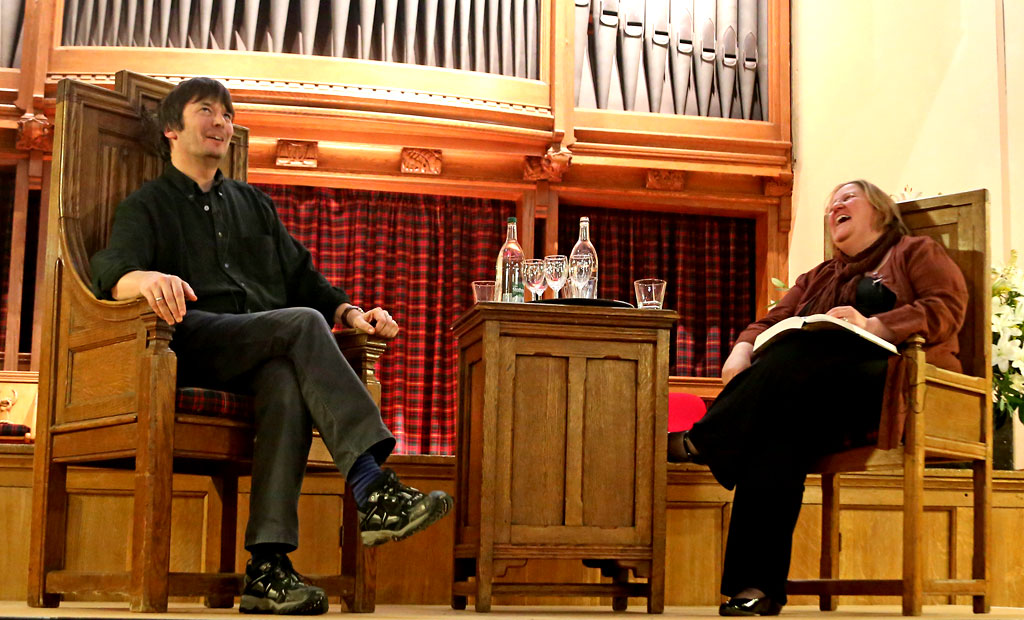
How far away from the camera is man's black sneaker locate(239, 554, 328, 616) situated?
2.54 metres

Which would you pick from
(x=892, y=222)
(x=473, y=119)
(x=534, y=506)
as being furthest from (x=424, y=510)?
(x=473, y=119)

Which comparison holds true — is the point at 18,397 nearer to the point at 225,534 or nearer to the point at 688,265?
the point at 225,534

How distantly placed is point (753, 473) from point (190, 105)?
1.54 meters

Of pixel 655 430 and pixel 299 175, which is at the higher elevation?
pixel 299 175

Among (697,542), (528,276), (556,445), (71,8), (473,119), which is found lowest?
(697,542)

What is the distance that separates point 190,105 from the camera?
3072 mm

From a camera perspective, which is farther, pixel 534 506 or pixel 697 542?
pixel 697 542

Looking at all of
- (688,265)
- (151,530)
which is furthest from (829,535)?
(688,265)

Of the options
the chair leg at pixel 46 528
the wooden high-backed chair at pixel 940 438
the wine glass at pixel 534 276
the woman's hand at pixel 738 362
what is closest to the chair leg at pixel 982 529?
the wooden high-backed chair at pixel 940 438

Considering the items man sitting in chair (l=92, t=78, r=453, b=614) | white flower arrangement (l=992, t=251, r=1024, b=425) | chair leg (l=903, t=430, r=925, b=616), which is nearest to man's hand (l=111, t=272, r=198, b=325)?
man sitting in chair (l=92, t=78, r=453, b=614)

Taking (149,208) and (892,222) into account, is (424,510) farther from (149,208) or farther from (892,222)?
(892,222)

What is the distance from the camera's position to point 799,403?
307 cm

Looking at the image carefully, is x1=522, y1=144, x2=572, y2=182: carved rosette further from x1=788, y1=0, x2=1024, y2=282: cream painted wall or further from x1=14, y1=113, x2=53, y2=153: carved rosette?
x1=14, y1=113, x2=53, y2=153: carved rosette

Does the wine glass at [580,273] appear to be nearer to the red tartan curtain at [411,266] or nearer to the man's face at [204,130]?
the man's face at [204,130]
